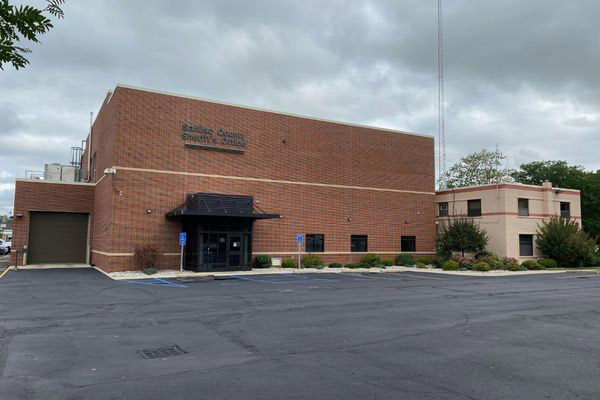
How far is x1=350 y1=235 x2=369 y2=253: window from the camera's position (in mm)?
33125

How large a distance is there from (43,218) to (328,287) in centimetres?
2193

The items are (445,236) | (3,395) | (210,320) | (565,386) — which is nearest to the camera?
(3,395)

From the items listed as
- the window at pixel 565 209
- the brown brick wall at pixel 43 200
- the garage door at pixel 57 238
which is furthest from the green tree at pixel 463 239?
the garage door at pixel 57 238

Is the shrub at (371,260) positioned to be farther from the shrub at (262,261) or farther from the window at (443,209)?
the window at (443,209)

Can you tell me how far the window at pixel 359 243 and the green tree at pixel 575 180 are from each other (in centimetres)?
2991

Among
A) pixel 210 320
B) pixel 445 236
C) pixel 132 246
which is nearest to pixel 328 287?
pixel 210 320

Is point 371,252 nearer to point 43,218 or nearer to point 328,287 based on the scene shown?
point 328,287

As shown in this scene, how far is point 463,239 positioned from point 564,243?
27.1ft

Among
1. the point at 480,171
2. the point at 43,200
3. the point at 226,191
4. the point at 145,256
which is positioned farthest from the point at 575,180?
the point at 43,200

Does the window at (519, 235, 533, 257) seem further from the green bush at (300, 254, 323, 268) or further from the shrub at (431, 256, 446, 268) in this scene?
the green bush at (300, 254, 323, 268)

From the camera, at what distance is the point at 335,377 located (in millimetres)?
6574

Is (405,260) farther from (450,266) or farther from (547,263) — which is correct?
(547,263)

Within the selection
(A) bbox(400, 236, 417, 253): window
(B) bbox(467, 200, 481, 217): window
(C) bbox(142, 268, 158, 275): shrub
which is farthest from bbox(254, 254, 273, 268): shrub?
(B) bbox(467, 200, 481, 217): window

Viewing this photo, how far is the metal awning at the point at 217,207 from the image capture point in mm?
25047
